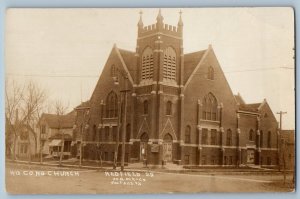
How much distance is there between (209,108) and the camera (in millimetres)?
5430

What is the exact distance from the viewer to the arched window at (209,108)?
542cm

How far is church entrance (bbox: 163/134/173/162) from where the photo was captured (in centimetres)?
527

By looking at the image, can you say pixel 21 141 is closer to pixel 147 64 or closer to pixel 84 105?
pixel 84 105

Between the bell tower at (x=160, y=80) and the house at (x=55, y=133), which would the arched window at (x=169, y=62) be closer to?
the bell tower at (x=160, y=80)

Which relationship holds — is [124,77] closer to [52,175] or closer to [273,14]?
[52,175]

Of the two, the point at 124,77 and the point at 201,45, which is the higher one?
the point at 201,45

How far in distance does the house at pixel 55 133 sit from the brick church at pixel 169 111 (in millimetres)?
122

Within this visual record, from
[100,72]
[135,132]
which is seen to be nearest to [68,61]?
[100,72]

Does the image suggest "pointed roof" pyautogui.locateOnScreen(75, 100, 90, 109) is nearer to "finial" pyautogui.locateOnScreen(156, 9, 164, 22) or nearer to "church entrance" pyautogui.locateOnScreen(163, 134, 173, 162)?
"church entrance" pyautogui.locateOnScreen(163, 134, 173, 162)

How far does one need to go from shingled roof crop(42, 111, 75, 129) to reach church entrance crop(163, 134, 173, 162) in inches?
41.1

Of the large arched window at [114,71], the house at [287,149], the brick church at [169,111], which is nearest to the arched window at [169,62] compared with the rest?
the brick church at [169,111]

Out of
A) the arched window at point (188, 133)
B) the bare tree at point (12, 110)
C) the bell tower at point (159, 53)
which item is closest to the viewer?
the bare tree at point (12, 110)

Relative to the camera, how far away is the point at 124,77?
5.37 metres

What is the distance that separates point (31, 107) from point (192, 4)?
2.08 metres
